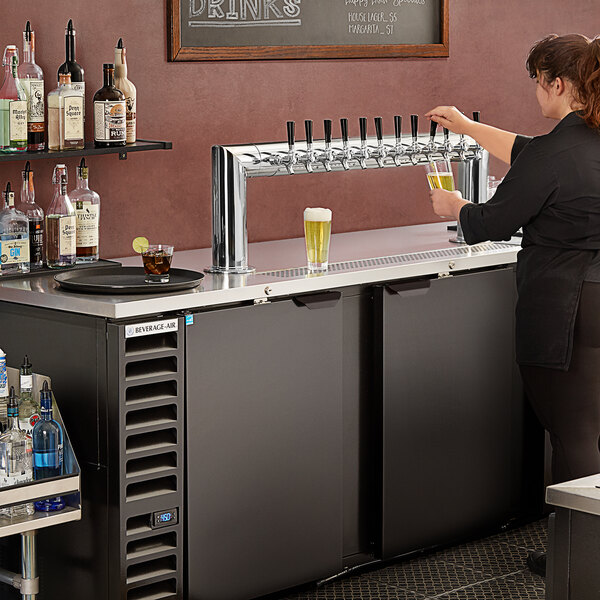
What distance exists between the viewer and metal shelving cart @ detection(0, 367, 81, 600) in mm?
2863

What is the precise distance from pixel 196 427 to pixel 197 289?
0.37 meters

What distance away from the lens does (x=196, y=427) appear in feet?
10.6

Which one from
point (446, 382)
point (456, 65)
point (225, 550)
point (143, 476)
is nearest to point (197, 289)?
point (143, 476)

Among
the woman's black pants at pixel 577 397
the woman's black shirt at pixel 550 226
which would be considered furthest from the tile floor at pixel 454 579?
the woman's black shirt at pixel 550 226

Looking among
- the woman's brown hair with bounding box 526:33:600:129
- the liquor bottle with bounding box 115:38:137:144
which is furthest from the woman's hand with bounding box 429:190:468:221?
the liquor bottle with bounding box 115:38:137:144

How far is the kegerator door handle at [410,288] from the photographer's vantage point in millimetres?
3670

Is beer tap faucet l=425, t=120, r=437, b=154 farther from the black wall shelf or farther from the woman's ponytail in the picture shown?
the black wall shelf

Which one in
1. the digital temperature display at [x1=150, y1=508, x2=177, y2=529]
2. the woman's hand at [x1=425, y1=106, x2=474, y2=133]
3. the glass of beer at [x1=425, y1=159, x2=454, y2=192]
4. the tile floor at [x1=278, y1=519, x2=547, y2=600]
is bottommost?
the tile floor at [x1=278, y1=519, x2=547, y2=600]

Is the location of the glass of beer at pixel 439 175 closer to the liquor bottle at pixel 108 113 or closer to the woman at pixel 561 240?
the woman at pixel 561 240

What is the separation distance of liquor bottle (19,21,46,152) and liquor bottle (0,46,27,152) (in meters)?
0.02

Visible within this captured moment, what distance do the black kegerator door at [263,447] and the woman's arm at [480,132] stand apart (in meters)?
0.80

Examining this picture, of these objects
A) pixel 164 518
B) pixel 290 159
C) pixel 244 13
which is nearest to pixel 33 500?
pixel 164 518

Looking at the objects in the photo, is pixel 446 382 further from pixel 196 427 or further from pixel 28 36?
pixel 28 36

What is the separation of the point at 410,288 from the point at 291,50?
3.64 ft
